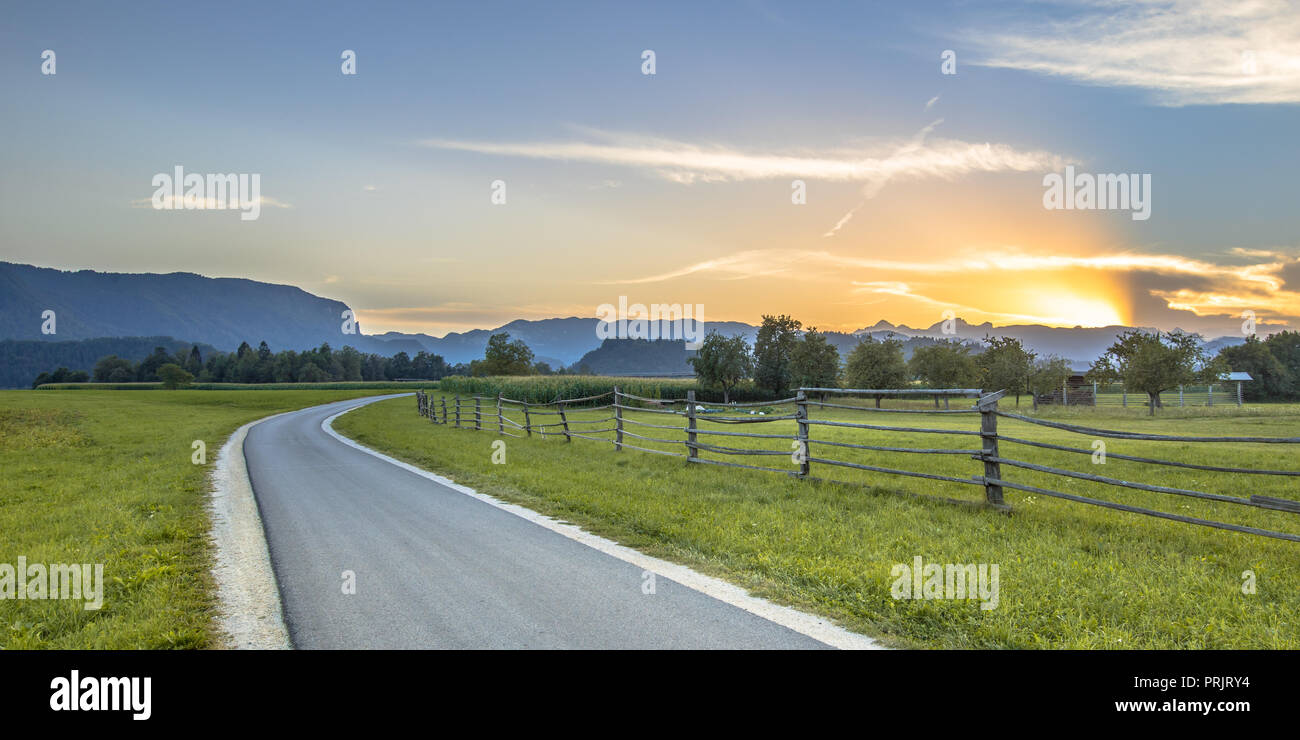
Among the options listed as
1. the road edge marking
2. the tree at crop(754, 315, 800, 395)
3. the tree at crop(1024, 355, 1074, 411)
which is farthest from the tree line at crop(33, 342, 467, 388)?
the tree at crop(1024, 355, 1074, 411)

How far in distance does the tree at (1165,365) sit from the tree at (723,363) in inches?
1545

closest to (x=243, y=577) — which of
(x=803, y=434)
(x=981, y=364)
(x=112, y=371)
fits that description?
(x=803, y=434)

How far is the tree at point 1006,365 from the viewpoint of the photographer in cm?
5816

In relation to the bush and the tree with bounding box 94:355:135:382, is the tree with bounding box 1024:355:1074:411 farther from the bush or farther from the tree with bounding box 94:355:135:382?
the tree with bounding box 94:355:135:382

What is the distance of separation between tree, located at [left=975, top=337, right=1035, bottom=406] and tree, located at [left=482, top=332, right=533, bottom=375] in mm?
65165

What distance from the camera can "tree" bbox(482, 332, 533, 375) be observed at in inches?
3984

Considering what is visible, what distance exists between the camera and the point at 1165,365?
38000 mm

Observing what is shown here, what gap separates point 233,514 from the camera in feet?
31.1

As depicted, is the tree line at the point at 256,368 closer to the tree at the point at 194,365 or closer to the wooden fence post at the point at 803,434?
the tree at the point at 194,365

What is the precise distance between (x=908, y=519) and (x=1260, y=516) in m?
5.13

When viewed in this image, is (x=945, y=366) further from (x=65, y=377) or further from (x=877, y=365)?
(x=65, y=377)

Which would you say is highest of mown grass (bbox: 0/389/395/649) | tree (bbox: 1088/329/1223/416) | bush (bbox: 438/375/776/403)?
tree (bbox: 1088/329/1223/416)
